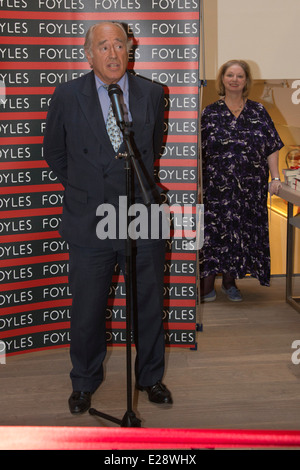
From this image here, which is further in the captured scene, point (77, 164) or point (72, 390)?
point (72, 390)

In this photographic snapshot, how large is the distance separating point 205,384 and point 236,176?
158cm

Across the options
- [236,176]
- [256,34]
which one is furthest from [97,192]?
[256,34]

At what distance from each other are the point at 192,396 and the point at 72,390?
1.98ft

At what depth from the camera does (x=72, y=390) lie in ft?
9.36

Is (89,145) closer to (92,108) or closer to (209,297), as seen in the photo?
(92,108)

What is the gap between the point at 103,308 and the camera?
2.61 meters

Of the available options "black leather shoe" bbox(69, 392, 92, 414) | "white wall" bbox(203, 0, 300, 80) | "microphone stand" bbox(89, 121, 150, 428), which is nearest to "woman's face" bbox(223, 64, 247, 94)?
"white wall" bbox(203, 0, 300, 80)

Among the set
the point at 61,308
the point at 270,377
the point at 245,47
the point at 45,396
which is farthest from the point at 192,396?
the point at 245,47

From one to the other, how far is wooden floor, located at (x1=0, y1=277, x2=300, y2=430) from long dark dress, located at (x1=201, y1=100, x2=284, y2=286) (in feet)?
1.50

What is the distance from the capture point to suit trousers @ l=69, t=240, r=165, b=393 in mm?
2506

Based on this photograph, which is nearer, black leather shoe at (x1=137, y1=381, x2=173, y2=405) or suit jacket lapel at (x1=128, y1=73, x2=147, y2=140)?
suit jacket lapel at (x1=128, y1=73, x2=147, y2=140)

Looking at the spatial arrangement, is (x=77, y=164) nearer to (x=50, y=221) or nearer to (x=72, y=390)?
(x=50, y=221)

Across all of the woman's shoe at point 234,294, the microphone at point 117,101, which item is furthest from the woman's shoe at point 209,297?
the microphone at point 117,101

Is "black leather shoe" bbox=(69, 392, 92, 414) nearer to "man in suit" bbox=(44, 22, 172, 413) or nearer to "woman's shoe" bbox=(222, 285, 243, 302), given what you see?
"man in suit" bbox=(44, 22, 172, 413)
